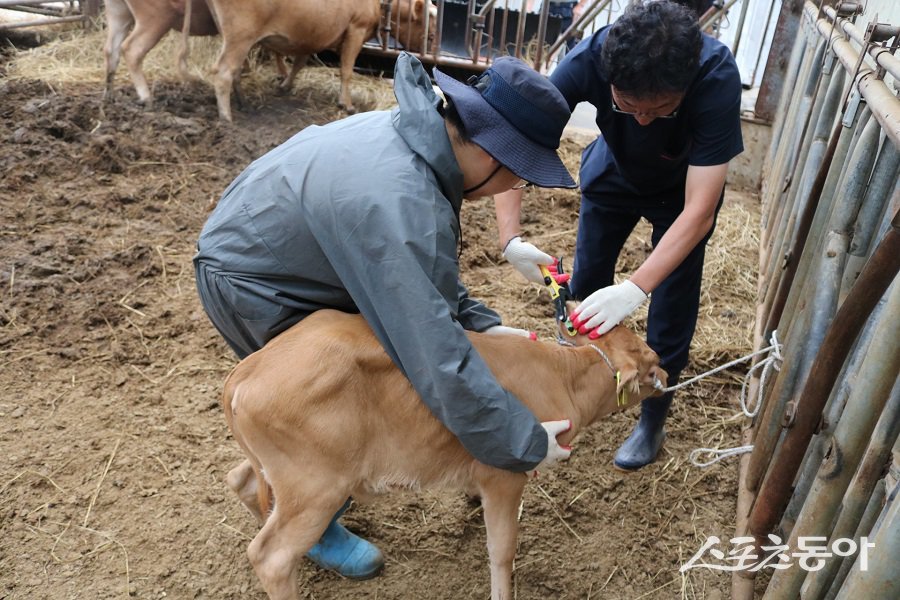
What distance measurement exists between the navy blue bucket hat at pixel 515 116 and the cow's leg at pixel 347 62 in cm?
A: 671

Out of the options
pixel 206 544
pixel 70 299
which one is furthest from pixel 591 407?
pixel 70 299

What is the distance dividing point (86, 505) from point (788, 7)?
7.14m

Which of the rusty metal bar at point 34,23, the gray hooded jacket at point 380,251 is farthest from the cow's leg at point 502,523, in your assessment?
the rusty metal bar at point 34,23

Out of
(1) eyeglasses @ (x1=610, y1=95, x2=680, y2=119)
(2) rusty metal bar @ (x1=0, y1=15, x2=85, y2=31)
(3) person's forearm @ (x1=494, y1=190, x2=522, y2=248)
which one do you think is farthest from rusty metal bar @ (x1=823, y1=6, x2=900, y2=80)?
(2) rusty metal bar @ (x1=0, y1=15, x2=85, y2=31)

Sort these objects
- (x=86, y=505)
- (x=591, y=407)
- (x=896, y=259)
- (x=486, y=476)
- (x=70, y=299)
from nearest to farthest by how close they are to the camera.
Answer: (x=896, y=259), (x=486, y=476), (x=591, y=407), (x=86, y=505), (x=70, y=299)

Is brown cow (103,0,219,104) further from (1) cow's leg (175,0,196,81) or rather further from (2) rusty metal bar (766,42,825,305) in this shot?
(2) rusty metal bar (766,42,825,305)

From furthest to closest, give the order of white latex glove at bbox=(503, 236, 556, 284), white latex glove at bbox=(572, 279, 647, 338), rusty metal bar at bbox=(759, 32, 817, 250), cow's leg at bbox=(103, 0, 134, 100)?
cow's leg at bbox=(103, 0, 134, 100) → rusty metal bar at bbox=(759, 32, 817, 250) → white latex glove at bbox=(503, 236, 556, 284) → white latex glove at bbox=(572, 279, 647, 338)

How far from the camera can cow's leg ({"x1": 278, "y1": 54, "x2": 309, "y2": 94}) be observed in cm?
904

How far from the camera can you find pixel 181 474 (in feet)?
12.1

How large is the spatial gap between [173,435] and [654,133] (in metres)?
2.70

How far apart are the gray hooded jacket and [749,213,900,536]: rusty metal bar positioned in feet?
2.72

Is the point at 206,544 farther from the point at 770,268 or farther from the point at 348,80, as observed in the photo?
the point at 348,80

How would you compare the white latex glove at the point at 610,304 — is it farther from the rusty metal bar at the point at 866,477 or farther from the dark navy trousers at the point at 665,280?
the rusty metal bar at the point at 866,477

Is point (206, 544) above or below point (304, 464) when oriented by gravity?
below
